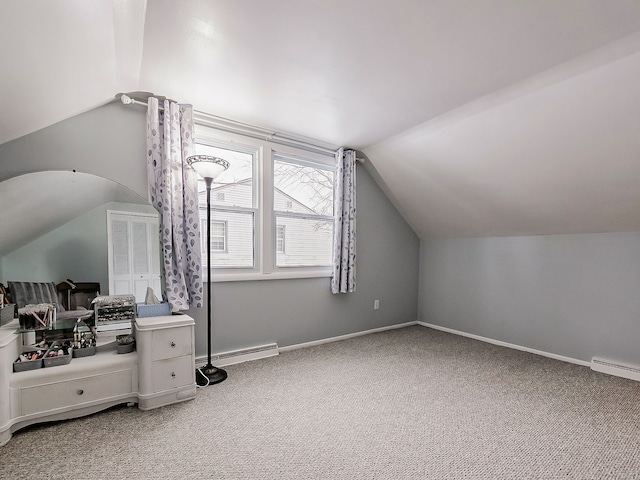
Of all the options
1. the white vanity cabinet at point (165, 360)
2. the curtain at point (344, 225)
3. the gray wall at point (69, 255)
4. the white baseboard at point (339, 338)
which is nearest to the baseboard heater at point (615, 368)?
the white baseboard at point (339, 338)

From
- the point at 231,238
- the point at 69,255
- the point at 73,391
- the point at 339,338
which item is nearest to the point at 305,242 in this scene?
the point at 231,238

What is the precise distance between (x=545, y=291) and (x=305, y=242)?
8.50 ft

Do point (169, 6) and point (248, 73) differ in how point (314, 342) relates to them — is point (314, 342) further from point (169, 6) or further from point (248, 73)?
point (169, 6)

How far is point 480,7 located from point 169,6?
151 cm

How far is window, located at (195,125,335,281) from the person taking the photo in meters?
2.94

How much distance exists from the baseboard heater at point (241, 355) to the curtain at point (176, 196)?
549mm

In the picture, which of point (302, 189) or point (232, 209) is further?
point (302, 189)

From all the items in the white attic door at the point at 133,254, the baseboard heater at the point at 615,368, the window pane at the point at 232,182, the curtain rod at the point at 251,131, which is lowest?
the baseboard heater at the point at 615,368

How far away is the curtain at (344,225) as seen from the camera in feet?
11.5

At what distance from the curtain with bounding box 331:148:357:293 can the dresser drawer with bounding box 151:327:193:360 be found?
5.56ft

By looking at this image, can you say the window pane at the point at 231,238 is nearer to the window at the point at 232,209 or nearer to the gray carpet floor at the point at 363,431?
the window at the point at 232,209

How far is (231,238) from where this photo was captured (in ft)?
9.89

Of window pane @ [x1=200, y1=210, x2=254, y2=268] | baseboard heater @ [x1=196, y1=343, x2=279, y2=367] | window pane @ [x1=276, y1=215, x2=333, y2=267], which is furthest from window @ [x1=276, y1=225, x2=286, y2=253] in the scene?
baseboard heater @ [x1=196, y1=343, x2=279, y2=367]

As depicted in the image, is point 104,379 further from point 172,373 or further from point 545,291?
point 545,291
